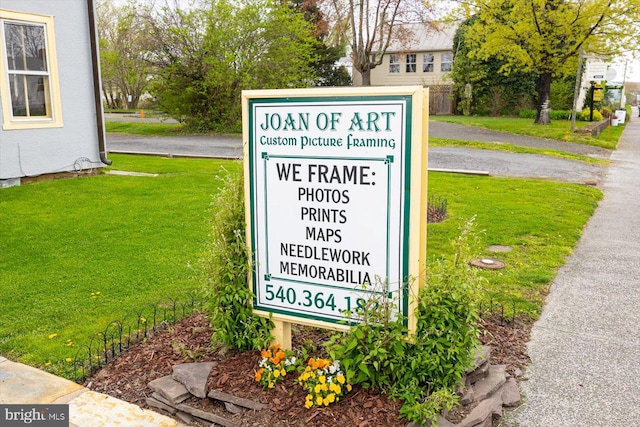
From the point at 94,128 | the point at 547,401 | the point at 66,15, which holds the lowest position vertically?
the point at 547,401

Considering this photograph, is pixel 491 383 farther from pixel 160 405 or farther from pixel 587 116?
pixel 587 116

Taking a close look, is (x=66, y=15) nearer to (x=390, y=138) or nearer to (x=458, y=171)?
(x=458, y=171)

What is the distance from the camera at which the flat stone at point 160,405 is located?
11.3 feet

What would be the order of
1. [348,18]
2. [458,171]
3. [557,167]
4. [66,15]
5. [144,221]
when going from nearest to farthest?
[144,221] → [66,15] → [458,171] → [557,167] → [348,18]

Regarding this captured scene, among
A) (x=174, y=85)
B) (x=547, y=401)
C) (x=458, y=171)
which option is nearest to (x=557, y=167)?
(x=458, y=171)

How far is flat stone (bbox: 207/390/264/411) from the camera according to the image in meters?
3.33

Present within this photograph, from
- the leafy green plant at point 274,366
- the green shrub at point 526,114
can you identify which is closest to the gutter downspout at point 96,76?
the leafy green plant at point 274,366

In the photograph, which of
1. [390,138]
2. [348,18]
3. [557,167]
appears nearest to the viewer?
[390,138]

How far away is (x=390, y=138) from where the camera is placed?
313cm

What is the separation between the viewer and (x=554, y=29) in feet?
76.7

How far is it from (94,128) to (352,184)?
9.49 meters

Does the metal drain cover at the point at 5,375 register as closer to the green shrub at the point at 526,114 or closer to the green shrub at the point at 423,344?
the green shrub at the point at 423,344

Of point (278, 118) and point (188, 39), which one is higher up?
point (188, 39)

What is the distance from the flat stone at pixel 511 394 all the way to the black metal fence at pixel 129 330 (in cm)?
230
